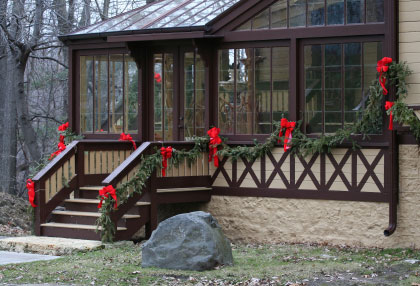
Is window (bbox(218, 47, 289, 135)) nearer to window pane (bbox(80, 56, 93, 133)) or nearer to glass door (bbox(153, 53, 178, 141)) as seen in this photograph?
glass door (bbox(153, 53, 178, 141))

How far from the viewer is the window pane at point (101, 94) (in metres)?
14.7

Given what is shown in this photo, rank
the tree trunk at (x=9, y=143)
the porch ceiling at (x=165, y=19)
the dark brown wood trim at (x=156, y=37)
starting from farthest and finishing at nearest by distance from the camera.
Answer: the tree trunk at (x=9, y=143) < the porch ceiling at (x=165, y=19) < the dark brown wood trim at (x=156, y=37)

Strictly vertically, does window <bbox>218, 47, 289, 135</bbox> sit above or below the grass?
above

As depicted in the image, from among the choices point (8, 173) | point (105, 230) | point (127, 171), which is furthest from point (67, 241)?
point (8, 173)

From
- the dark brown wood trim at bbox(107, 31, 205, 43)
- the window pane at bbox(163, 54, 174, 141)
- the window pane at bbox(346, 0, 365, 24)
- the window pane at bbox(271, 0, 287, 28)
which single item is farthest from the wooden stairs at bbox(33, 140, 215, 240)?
the window pane at bbox(346, 0, 365, 24)

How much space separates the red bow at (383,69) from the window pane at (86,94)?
18.7 feet

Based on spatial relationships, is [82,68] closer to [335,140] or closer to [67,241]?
[67,241]

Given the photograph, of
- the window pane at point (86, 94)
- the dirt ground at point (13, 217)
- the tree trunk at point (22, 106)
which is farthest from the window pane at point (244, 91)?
the tree trunk at point (22, 106)

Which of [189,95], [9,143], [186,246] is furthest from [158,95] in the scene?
[9,143]

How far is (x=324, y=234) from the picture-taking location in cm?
1275

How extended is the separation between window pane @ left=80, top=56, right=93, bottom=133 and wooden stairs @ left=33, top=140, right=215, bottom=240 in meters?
1.36

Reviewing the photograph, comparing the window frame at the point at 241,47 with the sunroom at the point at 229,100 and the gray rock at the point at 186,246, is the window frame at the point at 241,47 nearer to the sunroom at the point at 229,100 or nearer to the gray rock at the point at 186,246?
the sunroom at the point at 229,100

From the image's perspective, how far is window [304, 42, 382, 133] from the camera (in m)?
12.6

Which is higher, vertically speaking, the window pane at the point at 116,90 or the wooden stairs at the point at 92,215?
the window pane at the point at 116,90
